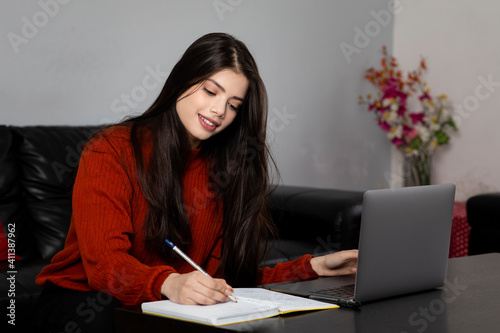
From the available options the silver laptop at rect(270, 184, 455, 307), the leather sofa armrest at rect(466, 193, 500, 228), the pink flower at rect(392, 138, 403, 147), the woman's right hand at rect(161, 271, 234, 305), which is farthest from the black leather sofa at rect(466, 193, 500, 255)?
the woman's right hand at rect(161, 271, 234, 305)

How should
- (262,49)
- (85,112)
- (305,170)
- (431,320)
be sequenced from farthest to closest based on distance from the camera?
1. (305,170)
2. (262,49)
3. (85,112)
4. (431,320)

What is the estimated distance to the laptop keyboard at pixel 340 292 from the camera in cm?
123

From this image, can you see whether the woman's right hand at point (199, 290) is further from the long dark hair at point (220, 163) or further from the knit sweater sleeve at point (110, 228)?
the long dark hair at point (220, 163)

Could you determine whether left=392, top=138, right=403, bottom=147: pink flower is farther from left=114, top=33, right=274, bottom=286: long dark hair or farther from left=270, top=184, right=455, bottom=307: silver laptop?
left=270, top=184, right=455, bottom=307: silver laptop

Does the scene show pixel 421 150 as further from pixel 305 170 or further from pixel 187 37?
pixel 187 37

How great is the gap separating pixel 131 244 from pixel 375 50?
308 cm

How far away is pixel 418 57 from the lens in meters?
4.12

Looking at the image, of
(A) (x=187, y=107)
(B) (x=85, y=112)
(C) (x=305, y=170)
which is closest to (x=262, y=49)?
(C) (x=305, y=170)

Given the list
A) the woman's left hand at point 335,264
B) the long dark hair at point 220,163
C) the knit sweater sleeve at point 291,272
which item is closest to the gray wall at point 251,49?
the long dark hair at point 220,163

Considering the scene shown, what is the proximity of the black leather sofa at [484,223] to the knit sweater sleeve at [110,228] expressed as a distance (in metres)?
1.98

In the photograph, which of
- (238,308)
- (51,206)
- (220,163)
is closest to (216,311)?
(238,308)

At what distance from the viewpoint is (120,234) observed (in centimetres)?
134

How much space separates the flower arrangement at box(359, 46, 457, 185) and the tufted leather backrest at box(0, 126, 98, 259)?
202 cm

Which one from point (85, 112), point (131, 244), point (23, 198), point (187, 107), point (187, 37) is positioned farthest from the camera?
point (187, 37)
